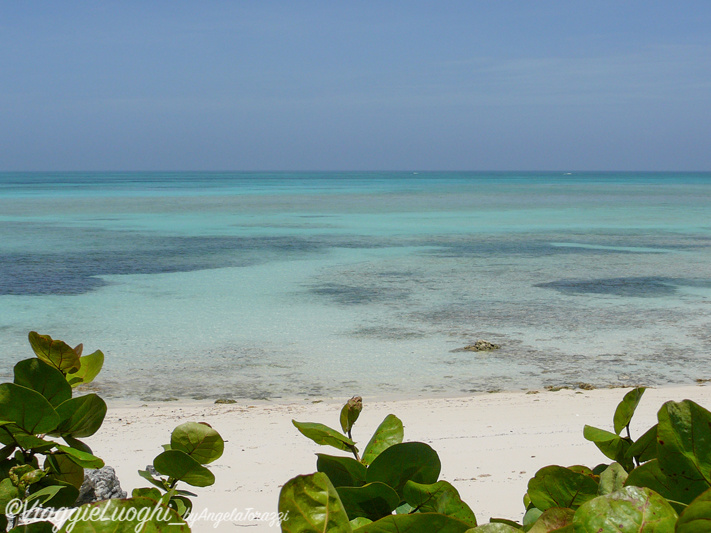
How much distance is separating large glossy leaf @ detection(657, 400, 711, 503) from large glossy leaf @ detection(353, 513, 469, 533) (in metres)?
0.20

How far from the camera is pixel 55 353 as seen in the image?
2.89 ft

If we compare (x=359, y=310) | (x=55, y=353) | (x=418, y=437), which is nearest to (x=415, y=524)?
(x=55, y=353)

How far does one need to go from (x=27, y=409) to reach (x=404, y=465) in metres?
0.40

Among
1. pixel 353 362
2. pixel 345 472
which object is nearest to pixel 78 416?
pixel 345 472

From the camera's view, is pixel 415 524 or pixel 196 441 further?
pixel 196 441

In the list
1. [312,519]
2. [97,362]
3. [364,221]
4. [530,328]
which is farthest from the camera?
[364,221]

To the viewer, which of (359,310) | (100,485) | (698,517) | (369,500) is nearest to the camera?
(698,517)

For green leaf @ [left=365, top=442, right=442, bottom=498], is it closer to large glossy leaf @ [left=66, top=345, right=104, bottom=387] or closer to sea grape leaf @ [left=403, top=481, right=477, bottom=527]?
sea grape leaf @ [left=403, top=481, right=477, bottom=527]

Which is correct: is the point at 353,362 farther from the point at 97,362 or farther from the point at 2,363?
the point at 97,362

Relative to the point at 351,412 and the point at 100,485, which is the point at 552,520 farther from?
the point at 100,485

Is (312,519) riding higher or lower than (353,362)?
higher

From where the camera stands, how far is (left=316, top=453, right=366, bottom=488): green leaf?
76 centimetres

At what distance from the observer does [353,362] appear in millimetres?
8234

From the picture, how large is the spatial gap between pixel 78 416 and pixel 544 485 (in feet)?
1.72
